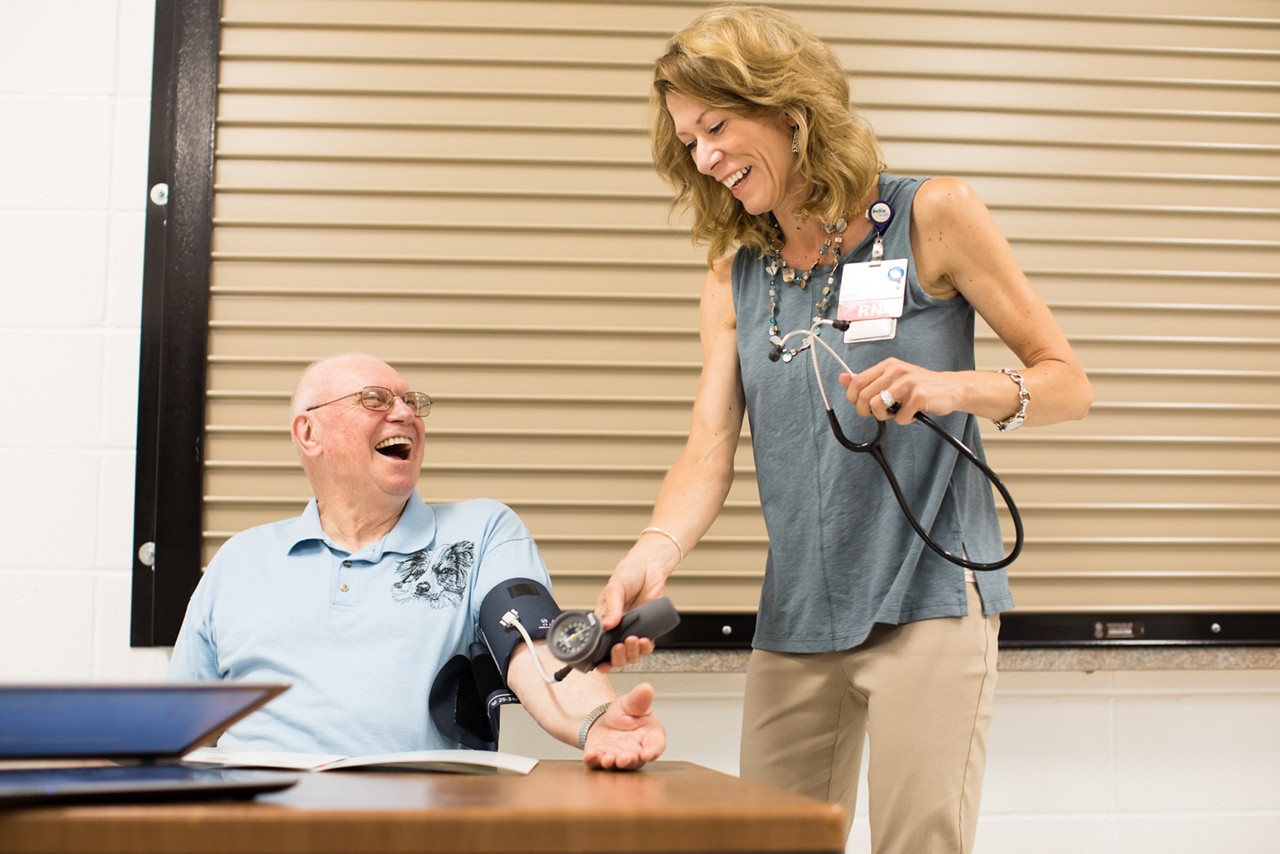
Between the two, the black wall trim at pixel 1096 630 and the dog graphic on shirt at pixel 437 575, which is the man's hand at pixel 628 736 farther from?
the black wall trim at pixel 1096 630

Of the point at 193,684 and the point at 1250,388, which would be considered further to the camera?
the point at 1250,388

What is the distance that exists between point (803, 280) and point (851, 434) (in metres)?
0.27

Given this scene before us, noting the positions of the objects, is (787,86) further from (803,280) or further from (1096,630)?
(1096,630)

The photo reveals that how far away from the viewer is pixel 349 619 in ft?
5.87

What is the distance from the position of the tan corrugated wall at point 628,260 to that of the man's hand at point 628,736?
119 cm

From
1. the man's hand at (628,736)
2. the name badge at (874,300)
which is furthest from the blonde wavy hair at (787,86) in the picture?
the man's hand at (628,736)

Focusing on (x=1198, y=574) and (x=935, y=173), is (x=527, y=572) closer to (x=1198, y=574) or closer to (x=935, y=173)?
(x=935, y=173)

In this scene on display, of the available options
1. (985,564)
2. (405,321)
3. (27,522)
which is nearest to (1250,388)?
(985,564)

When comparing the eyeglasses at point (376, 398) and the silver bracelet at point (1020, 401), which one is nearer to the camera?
the silver bracelet at point (1020, 401)

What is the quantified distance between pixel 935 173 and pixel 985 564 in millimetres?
1267

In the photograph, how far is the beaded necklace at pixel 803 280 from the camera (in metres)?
1.75

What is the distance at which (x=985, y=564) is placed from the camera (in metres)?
1.59

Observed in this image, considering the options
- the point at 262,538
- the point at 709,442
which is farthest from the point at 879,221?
the point at 262,538

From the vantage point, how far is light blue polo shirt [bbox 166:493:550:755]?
5.64ft
